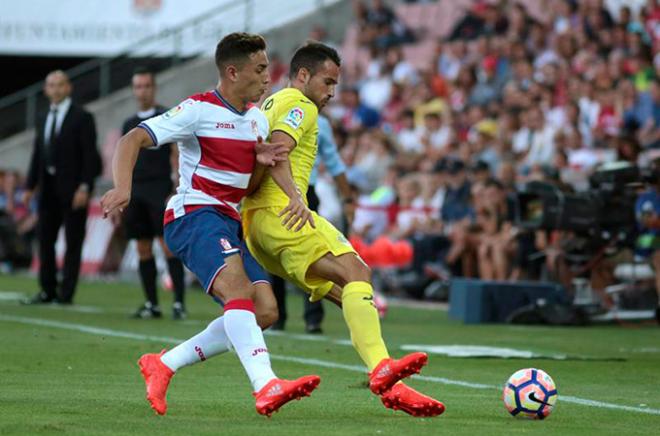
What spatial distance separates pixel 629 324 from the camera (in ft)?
49.2

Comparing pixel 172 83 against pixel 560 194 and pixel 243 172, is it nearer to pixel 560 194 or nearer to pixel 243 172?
pixel 560 194

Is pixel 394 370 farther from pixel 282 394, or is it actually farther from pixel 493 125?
pixel 493 125

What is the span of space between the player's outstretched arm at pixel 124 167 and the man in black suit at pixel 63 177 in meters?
8.52

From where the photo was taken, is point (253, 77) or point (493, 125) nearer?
point (253, 77)

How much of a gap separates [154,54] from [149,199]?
50.7 ft

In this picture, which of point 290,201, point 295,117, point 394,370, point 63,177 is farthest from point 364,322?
point 63,177

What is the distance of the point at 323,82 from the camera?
8453 millimetres

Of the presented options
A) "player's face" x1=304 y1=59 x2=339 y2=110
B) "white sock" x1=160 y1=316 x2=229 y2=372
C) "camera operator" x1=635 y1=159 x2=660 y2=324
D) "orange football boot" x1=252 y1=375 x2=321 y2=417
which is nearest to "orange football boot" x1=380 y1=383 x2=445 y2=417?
"orange football boot" x1=252 y1=375 x2=321 y2=417

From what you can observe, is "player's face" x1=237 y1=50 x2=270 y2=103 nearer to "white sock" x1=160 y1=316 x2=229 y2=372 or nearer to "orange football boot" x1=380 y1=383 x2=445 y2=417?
"white sock" x1=160 y1=316 x2=229 y2=372

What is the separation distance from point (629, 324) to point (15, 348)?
6.79 m

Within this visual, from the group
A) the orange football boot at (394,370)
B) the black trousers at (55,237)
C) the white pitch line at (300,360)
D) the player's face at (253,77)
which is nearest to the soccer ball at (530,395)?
the orange football boot at (394,370)

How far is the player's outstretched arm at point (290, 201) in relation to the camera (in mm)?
7488

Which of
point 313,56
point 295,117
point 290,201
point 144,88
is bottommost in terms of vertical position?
point 290,201

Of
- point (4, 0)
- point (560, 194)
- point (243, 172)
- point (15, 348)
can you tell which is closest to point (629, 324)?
point (560, 194)
